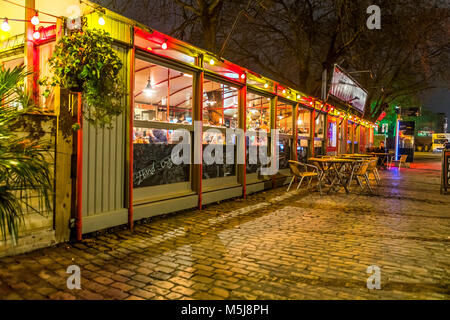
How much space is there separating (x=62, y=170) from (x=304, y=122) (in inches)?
402

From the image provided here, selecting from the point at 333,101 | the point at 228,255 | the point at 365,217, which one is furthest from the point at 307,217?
the point at 333,101

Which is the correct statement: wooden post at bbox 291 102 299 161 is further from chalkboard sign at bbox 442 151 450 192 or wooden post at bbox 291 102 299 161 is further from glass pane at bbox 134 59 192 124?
glass pane at bbox 134 59 192 124

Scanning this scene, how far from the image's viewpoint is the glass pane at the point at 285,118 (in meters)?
11.2

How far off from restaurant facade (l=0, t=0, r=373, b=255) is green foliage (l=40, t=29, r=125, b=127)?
0.24 metres

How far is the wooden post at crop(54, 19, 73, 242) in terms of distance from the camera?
4.22m

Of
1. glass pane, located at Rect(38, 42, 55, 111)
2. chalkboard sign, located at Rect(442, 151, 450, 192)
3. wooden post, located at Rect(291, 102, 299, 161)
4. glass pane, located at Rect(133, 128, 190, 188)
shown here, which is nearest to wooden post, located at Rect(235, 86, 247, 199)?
glass pane, located at Rect(133, 128, 190, 188)

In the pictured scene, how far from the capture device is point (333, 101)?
601 inches

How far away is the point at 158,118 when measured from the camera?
6344 millimetres

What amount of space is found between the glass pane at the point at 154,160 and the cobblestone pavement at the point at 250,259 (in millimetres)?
728

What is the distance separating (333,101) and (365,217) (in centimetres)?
1011

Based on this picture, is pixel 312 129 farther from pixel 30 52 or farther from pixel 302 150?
pixel 30 52

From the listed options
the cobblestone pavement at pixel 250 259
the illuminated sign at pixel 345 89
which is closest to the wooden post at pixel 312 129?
the illuminated sign at pixel 345 89
